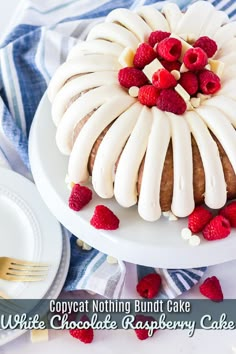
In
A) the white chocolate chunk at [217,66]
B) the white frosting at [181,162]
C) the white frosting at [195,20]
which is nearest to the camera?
the white frosting at [181,162]

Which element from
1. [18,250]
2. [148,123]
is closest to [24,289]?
[18,250]

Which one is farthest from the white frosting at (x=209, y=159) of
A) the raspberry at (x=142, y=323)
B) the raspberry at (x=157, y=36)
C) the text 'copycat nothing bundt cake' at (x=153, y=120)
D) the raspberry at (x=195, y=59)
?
the raspberry at (x=142, y=323)

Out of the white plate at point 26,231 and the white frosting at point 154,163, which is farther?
the white plate at point 26,231

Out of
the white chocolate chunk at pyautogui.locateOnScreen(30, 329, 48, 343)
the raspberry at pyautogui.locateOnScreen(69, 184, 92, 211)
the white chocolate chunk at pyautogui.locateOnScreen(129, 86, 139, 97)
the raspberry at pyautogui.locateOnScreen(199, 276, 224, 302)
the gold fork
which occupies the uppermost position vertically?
the white chocolate chunk at pyautogui.locateOnScreen(129, 86, 139, 97)

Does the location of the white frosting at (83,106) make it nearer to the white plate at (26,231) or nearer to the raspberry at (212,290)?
the white plate at (26,231)

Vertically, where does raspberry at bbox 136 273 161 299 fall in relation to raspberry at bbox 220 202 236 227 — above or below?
below

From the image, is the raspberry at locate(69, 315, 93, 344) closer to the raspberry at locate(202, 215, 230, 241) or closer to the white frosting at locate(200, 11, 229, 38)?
→ the raspberry at locate(202, 215, 230, 241)

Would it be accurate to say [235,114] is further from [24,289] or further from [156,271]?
[24,289]

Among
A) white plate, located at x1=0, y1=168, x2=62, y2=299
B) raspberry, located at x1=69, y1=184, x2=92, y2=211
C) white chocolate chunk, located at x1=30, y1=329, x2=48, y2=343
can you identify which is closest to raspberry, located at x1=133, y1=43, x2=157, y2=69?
raspberry, located at x1=69, y1=184, x2=92, y2=211
